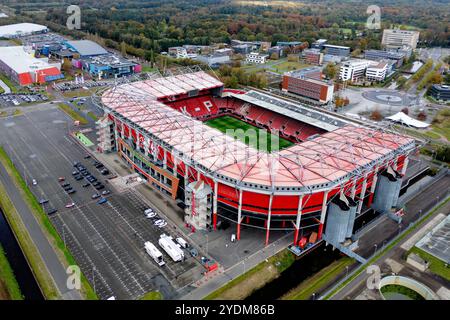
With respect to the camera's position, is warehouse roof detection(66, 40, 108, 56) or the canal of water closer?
the canal of water

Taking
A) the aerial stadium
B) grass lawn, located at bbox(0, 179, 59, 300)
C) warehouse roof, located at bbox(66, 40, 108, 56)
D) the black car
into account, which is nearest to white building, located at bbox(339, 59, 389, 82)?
the aerial stadium

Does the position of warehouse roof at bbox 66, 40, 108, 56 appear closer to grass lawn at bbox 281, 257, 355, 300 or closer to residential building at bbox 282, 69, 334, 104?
residential building at bbox 282, 69, 334, 104

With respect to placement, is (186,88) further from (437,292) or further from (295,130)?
(437,292)

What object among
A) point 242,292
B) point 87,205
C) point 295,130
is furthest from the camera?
point 295,130

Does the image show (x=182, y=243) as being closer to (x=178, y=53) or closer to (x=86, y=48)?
(x=178, y=53)

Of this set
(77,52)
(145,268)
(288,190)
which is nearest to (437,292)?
(288,190)

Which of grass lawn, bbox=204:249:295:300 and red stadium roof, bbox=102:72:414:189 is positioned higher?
red stadium roof, bbox=102:72:414:189
